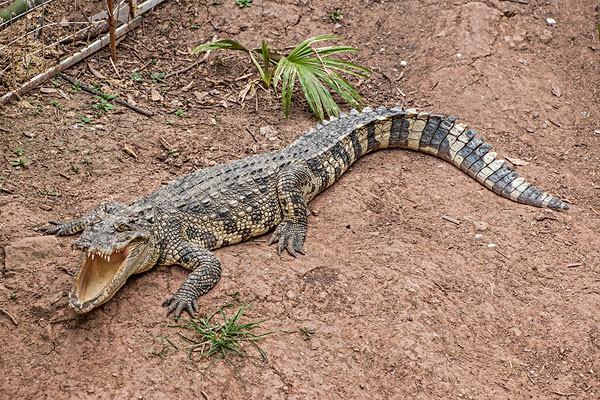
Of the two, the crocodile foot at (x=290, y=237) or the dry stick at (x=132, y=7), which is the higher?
the dry stick at (x=132, y=7)

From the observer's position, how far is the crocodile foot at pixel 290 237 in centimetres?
504

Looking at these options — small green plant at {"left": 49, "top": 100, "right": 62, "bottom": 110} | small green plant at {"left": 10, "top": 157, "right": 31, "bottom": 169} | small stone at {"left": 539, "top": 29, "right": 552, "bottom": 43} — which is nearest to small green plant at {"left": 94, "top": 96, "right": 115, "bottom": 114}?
small green plant at {"left": 49, "top": 100, "right": 62, "bottom": 110}

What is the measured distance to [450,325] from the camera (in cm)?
454

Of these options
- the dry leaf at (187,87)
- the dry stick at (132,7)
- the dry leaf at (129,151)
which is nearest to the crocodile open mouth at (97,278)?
the dry leaf at (129,151)

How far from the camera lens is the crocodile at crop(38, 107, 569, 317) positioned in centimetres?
433

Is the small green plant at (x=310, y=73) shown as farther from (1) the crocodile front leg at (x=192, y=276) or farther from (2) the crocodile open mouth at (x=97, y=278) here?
(2) the crocodile open mouth at (x=97, y=278)

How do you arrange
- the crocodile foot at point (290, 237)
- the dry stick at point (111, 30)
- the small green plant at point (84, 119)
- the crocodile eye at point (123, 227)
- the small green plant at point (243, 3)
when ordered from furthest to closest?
the small green plant at point (243, 3), the dry stick at point (111, 30), the small green plant at point (84, 119), the crocodile foot at point (290, 237), the crocodile eye at point (123, 227)

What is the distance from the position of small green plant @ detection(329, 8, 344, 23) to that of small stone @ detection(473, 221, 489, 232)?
329 centimetres

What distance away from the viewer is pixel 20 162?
5562 mm

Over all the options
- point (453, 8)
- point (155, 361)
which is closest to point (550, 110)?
point (453, 8)

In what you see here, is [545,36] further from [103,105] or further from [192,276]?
[192,276]

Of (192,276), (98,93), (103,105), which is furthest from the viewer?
(98,93)

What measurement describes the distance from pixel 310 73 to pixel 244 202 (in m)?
1.89

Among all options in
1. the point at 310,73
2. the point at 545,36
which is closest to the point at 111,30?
the point at 310,73
